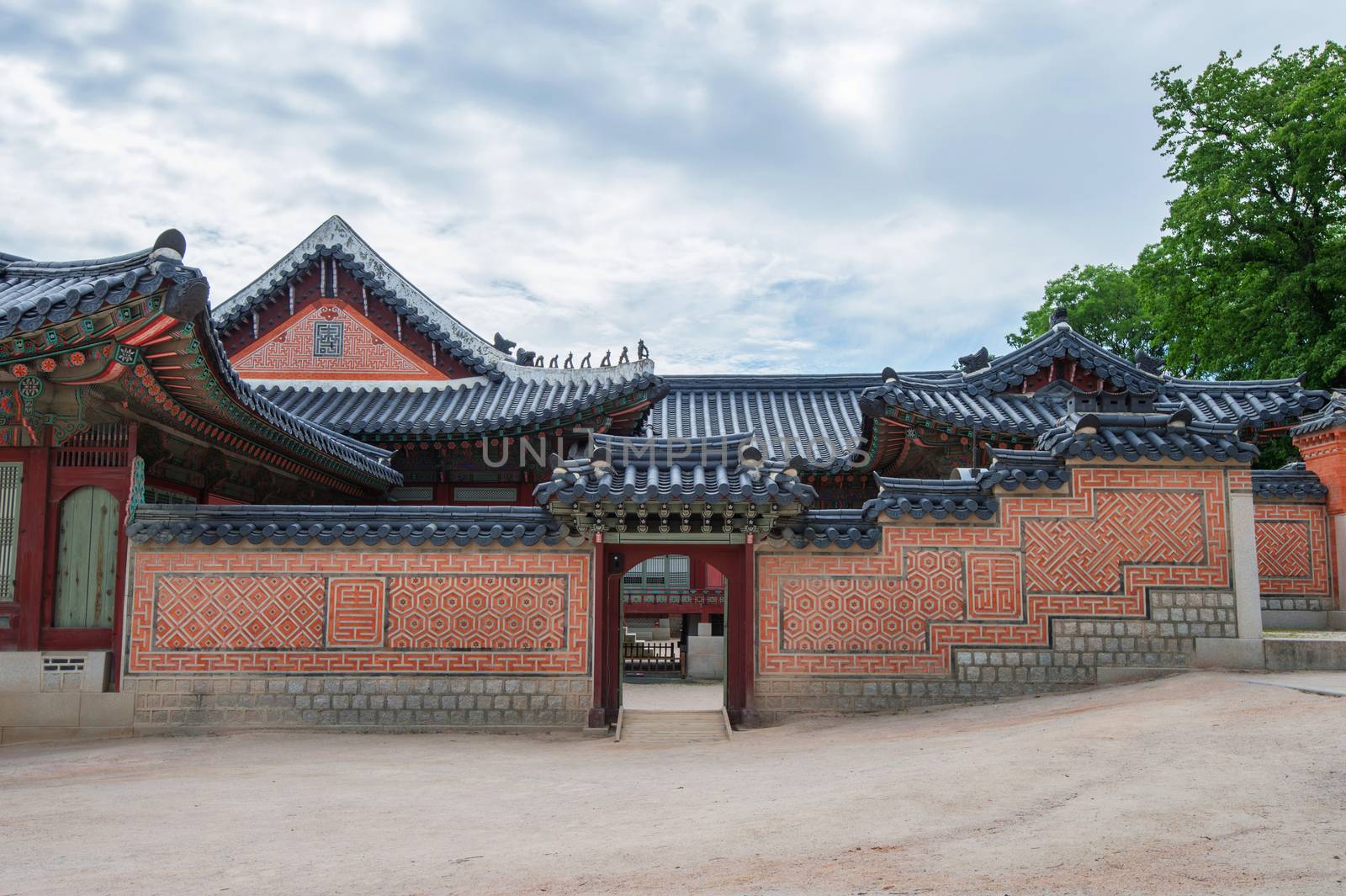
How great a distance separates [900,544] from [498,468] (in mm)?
7170

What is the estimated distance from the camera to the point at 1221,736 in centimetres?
699

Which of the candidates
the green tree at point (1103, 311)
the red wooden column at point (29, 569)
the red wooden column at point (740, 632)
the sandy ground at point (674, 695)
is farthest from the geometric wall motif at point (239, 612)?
the green tree at point (1103, 311)

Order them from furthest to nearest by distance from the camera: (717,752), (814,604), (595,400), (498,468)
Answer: (498,468)
(595,400)
(814,604)
(717,752)

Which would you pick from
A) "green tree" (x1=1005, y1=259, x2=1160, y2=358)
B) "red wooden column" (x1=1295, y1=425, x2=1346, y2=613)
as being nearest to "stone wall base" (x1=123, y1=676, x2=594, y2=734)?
"red wooden column" (x1=1295, y1=425, x2=1346, y2=613)

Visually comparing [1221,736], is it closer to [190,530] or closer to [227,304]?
[190,530]

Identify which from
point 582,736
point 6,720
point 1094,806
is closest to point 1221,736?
point 1094,806

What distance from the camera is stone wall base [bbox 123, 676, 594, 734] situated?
10.0m

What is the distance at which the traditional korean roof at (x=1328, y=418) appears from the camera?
46.9ft

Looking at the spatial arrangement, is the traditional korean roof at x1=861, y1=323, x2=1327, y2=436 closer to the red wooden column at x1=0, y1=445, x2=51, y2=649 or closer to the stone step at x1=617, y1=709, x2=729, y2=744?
the stone step at x1=617, y1=709, x2=729, y2=744

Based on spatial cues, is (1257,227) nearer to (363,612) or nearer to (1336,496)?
(1336,496)

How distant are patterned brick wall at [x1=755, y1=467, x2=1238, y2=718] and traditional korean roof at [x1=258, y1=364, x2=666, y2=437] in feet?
15.3

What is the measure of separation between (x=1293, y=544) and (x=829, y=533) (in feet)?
28.2

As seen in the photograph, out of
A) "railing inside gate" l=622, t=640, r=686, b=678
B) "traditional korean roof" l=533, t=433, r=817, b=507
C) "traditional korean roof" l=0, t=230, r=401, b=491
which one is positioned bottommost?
"railing inside gate" l=622, t=640, r=686, b=678

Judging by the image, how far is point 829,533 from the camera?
10.5 meters
